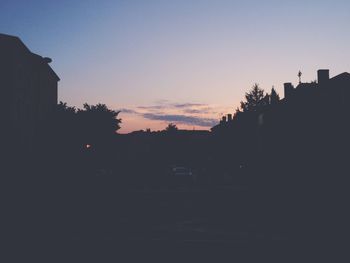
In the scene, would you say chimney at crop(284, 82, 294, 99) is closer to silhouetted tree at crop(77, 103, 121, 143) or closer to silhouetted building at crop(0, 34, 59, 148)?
silhouetted building at crop(0, 34, 59, 148)

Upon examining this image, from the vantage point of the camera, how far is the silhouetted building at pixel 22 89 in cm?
2869

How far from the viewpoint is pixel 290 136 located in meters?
37.8

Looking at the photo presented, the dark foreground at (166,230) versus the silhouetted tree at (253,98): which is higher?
the silhouetted tree at (253,98)

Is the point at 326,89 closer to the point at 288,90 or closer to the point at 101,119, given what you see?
the point at 288,90

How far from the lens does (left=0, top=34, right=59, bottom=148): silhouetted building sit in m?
28.7

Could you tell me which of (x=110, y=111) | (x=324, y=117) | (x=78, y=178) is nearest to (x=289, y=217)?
(x=78, y=178)

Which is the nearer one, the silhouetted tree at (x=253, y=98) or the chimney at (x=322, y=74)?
the chimney at (x=322, y=74)

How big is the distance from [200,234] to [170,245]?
2.08 meters

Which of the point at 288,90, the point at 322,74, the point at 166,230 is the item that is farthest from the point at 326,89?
the point at 166,230

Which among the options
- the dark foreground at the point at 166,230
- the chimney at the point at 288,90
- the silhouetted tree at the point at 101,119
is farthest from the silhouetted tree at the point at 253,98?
the dark foreground at the point at 166,230

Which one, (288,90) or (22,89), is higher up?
(288,90)

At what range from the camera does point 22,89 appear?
105 ft

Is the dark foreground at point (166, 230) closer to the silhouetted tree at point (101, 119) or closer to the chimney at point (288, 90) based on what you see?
the chimney at point (288, 90)

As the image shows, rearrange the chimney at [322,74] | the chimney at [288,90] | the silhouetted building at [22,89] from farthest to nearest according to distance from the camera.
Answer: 1. the chimney at [288,90]
2. the chimney at [322,74]
3. the silhouetted building at [22,89]
